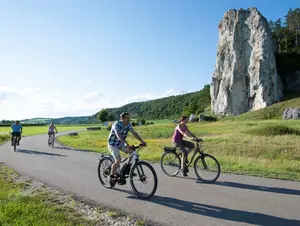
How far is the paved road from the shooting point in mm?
5750

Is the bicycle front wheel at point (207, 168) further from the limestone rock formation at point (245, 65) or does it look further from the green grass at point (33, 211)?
the limestone rock formation at point (245, 65)

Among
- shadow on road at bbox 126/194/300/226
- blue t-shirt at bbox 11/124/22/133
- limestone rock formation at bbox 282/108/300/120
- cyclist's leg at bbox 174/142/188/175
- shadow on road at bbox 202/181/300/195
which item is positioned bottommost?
shadow on road at bbox 126/194/300/226

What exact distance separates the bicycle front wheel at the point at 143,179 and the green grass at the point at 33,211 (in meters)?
1.90

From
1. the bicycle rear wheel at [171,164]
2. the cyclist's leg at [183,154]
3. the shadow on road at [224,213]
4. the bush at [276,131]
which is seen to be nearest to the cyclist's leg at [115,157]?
the shadow on road at [224,213]

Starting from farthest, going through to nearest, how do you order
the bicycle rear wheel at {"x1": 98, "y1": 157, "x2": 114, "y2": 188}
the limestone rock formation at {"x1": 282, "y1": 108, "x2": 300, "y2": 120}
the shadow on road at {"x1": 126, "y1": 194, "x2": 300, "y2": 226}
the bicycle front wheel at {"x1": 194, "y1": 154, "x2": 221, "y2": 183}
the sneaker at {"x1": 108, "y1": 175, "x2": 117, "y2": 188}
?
1. the limestone rock formation at {"x1": 282, "y1": 108, "x2": 300, "y2": 120}
2. the bicycle front wheel at {"x1": 194, "y1": 154, "x2": 221, "y2": 183}
3. the bicycle rear wheel at {"x1": 98, "y1": 157, "x2": 114, "y2": 188}
4. the sneaker at {"x1": 108, "y1": 175, "x2": 117, "y2": 188}
5. the shadow on road at {"x1": 126, "y1": 194, "x2": 300, "y2": 226}

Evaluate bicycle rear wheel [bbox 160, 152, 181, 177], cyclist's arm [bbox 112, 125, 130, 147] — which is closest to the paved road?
bicycle rear wheel [bbox 160, 152, 181, 177]

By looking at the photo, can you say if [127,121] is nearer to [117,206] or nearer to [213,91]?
[117,206]

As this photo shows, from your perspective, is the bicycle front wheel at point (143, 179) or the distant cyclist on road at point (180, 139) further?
the distant cyclist on road at point (180, 139)

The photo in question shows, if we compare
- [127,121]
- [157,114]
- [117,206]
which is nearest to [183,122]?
[127,121]

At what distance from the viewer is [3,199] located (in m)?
6.75

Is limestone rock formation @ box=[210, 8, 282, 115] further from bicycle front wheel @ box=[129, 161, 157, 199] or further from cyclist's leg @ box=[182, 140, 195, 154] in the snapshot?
bicycle front wheel @ box=[129, 161, 157, 199]

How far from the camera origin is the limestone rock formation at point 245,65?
73500 mm

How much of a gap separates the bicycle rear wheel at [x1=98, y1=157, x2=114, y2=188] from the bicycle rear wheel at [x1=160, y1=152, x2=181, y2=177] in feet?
8.72

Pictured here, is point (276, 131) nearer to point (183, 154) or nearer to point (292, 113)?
point (183, 154)
